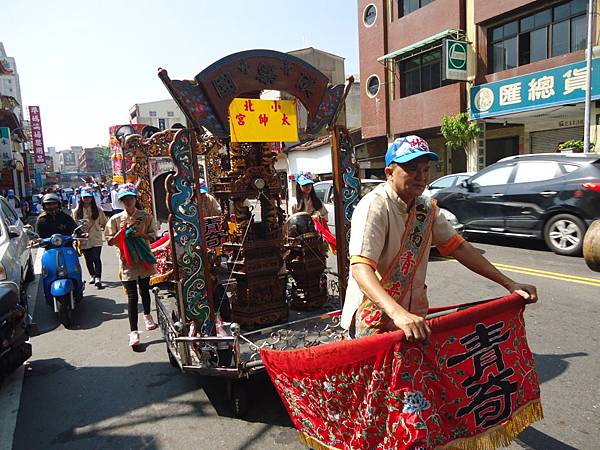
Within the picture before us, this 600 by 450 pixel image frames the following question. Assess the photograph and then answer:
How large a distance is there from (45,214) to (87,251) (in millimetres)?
1432

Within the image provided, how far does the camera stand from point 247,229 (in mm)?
4148

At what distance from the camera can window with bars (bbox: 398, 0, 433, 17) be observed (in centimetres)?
1858

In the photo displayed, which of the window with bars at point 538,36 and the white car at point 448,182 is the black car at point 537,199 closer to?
the white car at point 448,182

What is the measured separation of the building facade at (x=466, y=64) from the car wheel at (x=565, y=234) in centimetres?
734

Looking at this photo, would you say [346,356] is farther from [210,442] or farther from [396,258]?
[210,442]

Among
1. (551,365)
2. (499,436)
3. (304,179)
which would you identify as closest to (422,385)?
(499,436)

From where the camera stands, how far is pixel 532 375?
7.67 ft

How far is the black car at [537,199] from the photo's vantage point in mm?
7457

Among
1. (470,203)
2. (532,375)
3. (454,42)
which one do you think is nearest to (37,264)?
(470,203)

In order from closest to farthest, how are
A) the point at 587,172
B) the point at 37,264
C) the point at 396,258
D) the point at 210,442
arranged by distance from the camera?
the point at 396,258, the point at 210,442, the point at 587,172, the point at 37,264

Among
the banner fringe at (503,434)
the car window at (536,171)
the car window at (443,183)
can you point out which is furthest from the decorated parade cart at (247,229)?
the car window at (443,183)

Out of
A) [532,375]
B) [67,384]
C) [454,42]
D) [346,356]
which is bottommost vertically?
[67,384]

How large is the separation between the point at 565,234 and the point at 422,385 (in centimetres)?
718

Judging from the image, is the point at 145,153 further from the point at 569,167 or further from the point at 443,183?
the point at 569,167
